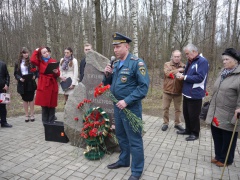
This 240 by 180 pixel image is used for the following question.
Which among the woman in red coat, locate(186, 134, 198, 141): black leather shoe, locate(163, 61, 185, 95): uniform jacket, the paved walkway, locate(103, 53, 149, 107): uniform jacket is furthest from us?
the woman in red coat

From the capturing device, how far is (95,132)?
12.4 feet

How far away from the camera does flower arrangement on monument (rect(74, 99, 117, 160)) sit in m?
3.83

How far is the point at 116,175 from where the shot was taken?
3326mm

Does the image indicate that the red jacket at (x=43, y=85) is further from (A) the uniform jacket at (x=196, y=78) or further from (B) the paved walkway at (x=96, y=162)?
(A) the uniform jacket at (x=196, y=78)

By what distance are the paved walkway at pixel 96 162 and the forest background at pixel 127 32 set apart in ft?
8.06

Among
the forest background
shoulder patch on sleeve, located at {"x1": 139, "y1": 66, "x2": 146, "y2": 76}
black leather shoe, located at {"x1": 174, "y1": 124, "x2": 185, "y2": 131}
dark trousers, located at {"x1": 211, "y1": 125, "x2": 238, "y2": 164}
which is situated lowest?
black leather shoe, located at {"x1": 174, "y1": 124, "x2": 185, "y2": 131}

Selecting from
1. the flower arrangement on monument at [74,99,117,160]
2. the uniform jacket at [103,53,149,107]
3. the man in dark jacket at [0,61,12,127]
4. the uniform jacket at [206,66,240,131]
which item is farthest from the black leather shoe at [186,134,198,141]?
the man in dark jacket at [0,61,12,127]

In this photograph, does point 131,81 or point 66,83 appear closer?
point 131,81

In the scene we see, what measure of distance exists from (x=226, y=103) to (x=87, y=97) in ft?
8.58

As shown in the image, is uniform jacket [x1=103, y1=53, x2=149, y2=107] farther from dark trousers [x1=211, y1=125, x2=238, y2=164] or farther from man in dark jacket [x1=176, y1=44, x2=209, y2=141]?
man in dark jacket [x1=176, y1=44, x2=209, y2=141]

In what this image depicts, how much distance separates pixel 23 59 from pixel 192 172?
476 centimetres

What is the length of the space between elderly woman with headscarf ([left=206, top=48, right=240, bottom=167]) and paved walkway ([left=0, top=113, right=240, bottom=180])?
17.9 inches

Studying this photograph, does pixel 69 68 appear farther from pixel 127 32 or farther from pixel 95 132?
pixel 127 32

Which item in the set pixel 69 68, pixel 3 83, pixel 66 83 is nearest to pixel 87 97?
pixel 66 83
